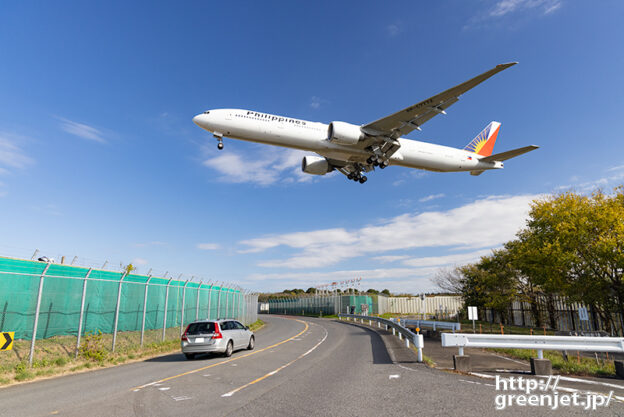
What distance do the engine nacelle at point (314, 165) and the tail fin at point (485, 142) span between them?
11.3 m

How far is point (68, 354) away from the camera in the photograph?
13.3 metres

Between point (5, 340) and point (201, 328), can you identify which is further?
point (201, 328)

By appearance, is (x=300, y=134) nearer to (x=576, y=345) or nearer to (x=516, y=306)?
(x=576, y=345)

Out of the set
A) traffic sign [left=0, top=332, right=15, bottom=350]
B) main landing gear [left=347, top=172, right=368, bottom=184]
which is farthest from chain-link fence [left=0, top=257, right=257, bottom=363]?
main landing gear [left=347, top=172, right=368, bottom=184]

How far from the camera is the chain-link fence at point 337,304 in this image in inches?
2366

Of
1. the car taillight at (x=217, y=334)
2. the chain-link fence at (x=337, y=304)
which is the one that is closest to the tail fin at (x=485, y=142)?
the car taillight at (x=217, y=334)

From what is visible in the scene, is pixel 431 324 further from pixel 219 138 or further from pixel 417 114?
pixel 219 138

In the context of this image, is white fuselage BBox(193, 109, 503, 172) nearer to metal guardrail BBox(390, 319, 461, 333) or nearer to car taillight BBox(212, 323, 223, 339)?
car taillight BBox(212, 323, 223, 339)

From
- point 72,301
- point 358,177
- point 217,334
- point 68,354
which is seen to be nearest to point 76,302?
point 72,301

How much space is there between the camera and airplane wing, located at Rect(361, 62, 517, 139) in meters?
16.3

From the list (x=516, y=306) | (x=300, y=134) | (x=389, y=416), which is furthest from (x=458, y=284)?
(x=389, y=416)

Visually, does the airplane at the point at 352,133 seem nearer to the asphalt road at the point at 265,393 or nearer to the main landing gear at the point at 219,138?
the main landing gear at the point at 219,138

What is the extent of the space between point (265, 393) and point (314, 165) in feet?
55.7

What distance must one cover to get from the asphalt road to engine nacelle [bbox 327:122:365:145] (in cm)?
1081
